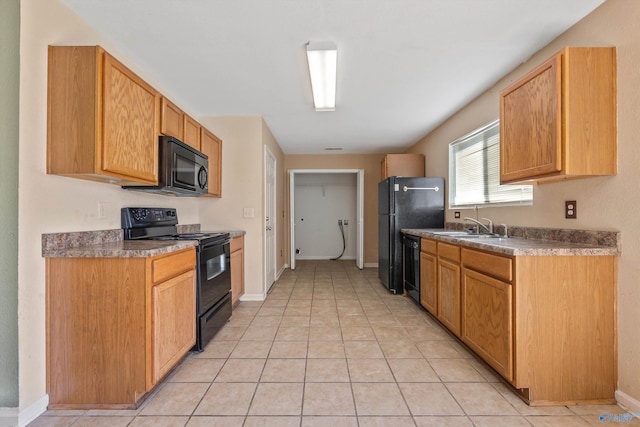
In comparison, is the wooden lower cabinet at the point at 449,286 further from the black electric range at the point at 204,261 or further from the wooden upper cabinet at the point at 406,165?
the wooden upper cabinet at the point at 406,165

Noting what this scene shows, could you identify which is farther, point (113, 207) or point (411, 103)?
point (411, 103)

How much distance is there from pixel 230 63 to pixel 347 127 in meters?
2.09

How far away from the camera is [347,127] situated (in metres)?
4.21

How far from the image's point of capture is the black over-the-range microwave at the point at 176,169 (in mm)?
2270

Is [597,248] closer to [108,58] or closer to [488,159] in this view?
[488,159]

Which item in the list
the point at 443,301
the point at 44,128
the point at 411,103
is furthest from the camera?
the point at 411,103

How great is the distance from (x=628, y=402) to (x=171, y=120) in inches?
136

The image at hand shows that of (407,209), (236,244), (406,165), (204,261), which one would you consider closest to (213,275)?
(204,261)

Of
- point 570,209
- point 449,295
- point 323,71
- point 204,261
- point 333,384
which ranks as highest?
point 323,71

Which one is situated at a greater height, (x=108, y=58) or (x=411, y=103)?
(x=411, y=103)

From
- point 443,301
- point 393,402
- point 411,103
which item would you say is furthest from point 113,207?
point 411,103

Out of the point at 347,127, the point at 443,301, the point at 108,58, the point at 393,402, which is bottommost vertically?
the point at 393,402

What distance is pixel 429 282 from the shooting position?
3008 mm

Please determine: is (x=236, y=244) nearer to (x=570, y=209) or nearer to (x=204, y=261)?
(x=204, y=261)
